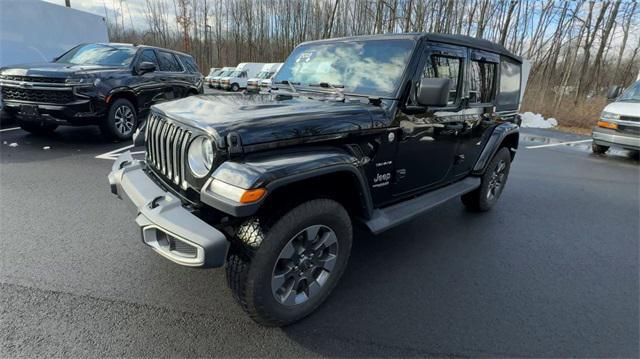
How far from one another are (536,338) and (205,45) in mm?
45537

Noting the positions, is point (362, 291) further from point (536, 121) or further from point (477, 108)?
point (536, 121)

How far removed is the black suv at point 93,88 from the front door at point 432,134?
19.6ft

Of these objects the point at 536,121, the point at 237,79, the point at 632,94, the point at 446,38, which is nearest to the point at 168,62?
the point at 446,38

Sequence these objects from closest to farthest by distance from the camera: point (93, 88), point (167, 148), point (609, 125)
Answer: point (167, 148), point (93, 88), point (609, 125)

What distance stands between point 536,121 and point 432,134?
1440 centimetres

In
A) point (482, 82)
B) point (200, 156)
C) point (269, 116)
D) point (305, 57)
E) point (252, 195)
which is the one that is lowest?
point (252, 195)

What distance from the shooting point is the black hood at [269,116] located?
2.14 metres

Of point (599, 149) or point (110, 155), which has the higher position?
point (599, 149)

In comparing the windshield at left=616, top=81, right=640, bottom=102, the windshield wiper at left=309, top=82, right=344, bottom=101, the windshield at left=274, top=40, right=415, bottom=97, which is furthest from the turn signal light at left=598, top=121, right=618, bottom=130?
the windshield wiper at left=309, top=82, right=344, bottom=101

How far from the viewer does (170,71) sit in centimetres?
845

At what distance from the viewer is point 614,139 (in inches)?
330

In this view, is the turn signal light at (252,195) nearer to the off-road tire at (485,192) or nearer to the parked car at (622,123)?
the off-road tire at (485,192)

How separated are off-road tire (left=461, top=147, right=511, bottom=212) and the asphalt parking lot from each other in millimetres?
168

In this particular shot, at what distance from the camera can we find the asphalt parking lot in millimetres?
2291
